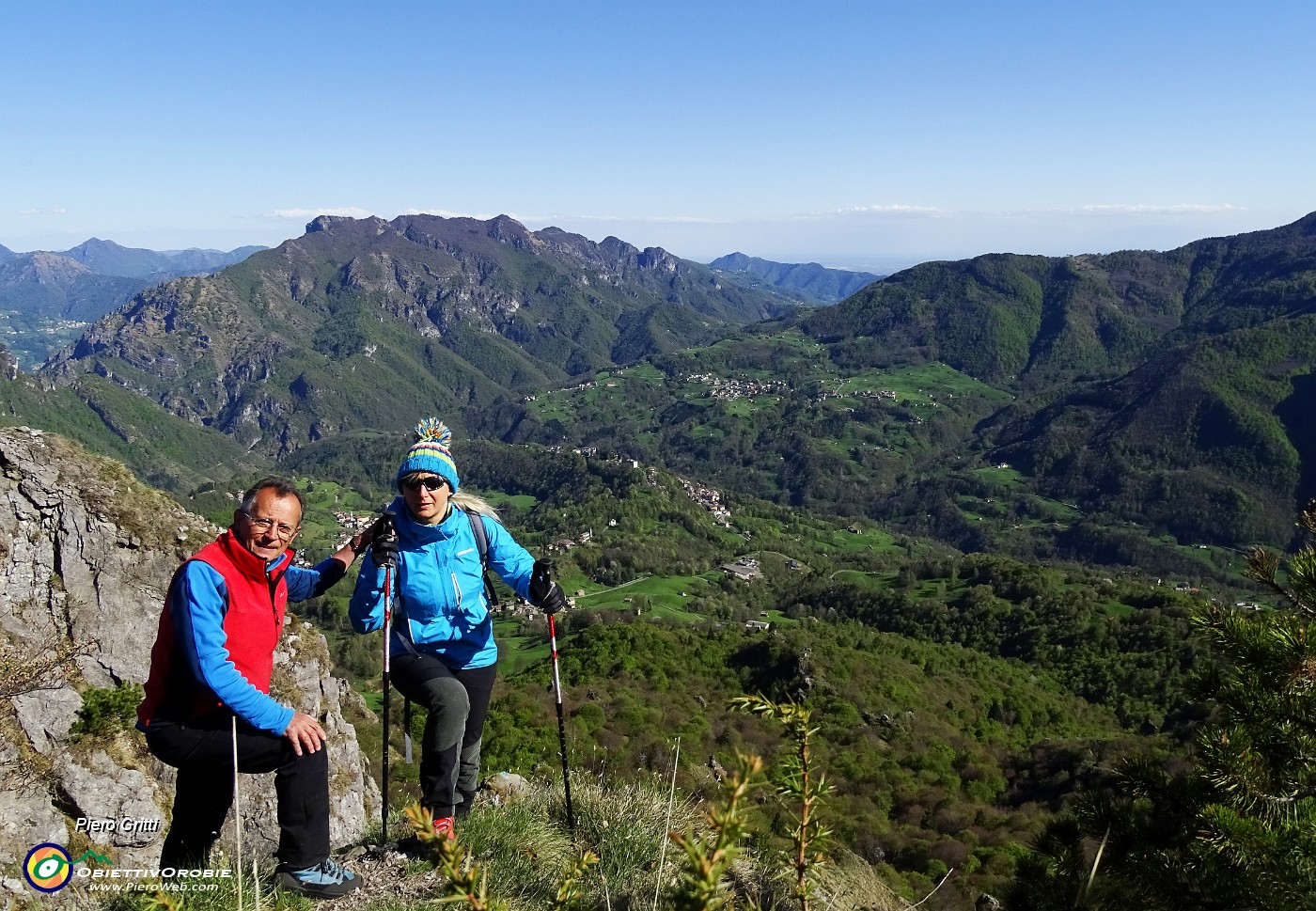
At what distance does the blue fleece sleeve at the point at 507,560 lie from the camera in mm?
6293

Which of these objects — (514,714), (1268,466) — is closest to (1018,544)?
(1268,466)

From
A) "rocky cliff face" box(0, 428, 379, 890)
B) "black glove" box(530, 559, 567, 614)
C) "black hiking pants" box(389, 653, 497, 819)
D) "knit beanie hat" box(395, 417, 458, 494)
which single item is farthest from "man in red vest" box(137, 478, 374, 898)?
"rocky cliff face" box(0, 428, 379, 890)

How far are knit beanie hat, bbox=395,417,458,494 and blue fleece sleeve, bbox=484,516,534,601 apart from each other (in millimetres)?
483

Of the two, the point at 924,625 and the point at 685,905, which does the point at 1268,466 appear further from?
the point at 685,905

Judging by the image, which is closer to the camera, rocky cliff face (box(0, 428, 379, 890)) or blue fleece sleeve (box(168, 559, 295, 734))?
blue fleece sleeve (box(168, 559, 295, 734))

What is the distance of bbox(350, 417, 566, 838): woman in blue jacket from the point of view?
19.1 ft

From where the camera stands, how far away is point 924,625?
9919 centimetres

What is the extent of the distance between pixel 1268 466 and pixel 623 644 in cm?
21016

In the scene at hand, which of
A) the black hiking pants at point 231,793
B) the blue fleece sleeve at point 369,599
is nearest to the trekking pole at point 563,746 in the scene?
the blue fleece sleeve at point 369,599

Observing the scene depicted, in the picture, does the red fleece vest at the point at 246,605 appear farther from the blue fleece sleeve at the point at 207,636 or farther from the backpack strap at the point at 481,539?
the backpack strap at the point at 481,539

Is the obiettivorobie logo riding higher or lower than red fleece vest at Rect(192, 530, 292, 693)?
lower

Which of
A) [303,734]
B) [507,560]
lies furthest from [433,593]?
[303,734]

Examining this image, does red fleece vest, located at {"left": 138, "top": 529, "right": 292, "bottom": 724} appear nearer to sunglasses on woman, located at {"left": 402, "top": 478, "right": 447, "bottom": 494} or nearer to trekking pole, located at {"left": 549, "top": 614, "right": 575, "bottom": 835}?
sunglasses on woman, located at {"left": 402, "top": 478, "right": 447, "bottom": 494}

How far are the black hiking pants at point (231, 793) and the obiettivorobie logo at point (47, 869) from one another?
0.63 meters
